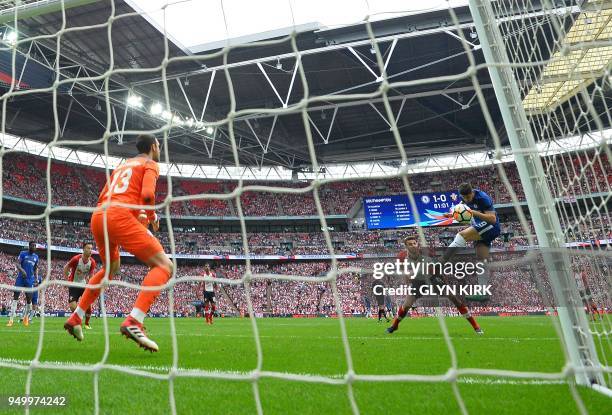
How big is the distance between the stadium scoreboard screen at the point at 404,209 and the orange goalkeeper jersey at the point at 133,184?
2551 cm

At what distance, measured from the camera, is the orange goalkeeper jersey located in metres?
3.30

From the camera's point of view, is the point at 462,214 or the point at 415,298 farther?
the point at 415,298

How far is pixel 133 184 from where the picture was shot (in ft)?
11.1

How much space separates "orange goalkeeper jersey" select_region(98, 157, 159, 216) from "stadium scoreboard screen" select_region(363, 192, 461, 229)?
2551cm

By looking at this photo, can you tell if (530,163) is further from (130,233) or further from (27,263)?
(27,263)

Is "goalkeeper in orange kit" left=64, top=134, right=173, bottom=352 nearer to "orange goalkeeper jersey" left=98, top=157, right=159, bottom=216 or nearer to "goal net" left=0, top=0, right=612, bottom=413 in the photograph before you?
"orange goalkeeper jersey" left=98, top=157, right=159, bottom=216

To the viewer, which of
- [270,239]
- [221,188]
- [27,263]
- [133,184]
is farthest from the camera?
[221,188]

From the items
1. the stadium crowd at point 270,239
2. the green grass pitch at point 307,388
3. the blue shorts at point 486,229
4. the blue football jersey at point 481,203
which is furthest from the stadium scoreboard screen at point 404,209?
the green grass pitch at point 307,388

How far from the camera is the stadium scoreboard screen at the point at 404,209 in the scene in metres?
28.2

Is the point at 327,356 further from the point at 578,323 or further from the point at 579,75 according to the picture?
the point at 579,75

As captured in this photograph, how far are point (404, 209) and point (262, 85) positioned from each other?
1345 cm

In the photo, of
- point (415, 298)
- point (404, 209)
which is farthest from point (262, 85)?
point (415, 298)

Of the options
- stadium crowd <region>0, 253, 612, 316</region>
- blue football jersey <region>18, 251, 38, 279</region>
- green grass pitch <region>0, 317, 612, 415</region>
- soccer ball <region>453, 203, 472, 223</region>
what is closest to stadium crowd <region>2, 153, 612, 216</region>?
stadium crowd <region>0, 253, 612, 316</region>

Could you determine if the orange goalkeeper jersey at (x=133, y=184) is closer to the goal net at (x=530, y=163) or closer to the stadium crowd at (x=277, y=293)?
the goal net at (x=530, y=163)
